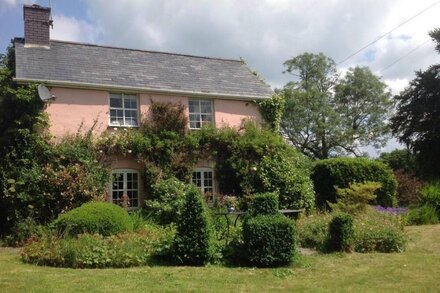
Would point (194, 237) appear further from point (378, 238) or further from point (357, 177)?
point (357, 177)

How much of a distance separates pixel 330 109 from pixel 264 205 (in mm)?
36144

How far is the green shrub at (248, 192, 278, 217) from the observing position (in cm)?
1088

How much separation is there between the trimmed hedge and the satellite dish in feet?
41.1

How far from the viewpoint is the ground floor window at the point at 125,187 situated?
1809 centimetres

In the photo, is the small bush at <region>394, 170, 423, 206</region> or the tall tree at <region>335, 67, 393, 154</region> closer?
→ the small bush at <region>394, 170, 423, 206</region>

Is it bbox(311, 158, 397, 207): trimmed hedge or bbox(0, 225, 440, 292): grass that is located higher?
bbox(311, 158, 397, 207): trimmed hedge

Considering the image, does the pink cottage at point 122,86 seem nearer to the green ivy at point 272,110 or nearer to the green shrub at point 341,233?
the green ivy at point 272,110

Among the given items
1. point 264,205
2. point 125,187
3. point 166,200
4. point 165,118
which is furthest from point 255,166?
point 264,205

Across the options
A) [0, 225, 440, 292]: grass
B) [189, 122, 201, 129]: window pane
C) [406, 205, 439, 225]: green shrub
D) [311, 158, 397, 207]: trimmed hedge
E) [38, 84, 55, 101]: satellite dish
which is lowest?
[0, 225, 440, 292]: grass

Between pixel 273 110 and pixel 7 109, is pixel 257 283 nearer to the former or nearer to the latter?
pixel 7 109

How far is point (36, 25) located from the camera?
19.4 meters

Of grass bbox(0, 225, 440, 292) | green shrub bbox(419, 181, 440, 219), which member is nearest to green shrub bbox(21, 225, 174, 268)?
grass bbox(0, 225, 440, 292)

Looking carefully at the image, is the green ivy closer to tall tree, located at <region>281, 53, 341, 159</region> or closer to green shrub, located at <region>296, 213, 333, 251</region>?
green shrub, located at <region>296, 213, 333, 251</region>

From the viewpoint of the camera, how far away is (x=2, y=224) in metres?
16.0
